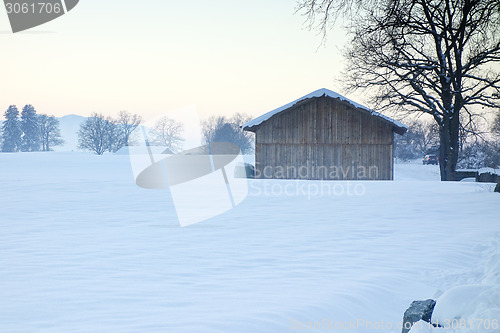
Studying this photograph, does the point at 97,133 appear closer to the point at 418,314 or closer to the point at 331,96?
the point at 331,96

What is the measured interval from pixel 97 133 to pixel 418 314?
89.1 metres

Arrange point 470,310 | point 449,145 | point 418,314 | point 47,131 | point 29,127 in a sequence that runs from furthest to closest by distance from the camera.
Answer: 1. point 47,131
2. point 29,127
3. point 449,145
4. point 418,314
5. point 470,310

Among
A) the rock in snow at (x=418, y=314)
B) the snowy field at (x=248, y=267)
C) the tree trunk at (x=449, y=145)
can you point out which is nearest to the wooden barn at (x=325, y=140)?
the tree trunk at (x=449, y=145)

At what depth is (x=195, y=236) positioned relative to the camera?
29.5 ft

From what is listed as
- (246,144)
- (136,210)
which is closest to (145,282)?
(136,210)

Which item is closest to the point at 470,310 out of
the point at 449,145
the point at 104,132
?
the point at 449,145

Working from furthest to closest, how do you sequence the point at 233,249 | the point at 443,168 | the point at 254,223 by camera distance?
the point at 443,168
the point at 254,223
the point at 233,249

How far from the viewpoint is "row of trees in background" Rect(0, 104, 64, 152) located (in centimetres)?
8600

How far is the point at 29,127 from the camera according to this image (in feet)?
289

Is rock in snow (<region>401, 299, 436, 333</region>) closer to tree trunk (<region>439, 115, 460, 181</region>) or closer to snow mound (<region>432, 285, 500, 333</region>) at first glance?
snow mound (<region>432, 285, 500, 333</region>)

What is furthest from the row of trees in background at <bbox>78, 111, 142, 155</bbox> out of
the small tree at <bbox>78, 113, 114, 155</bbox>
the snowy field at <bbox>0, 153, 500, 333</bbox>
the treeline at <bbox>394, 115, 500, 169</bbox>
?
the snowy field at <bbox>0, 153, 500, 333</bbox>

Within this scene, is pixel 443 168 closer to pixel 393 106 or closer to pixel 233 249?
pixel 393 106

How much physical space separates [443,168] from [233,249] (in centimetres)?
Result: 2137

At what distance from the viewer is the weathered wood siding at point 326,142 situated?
23.7m
